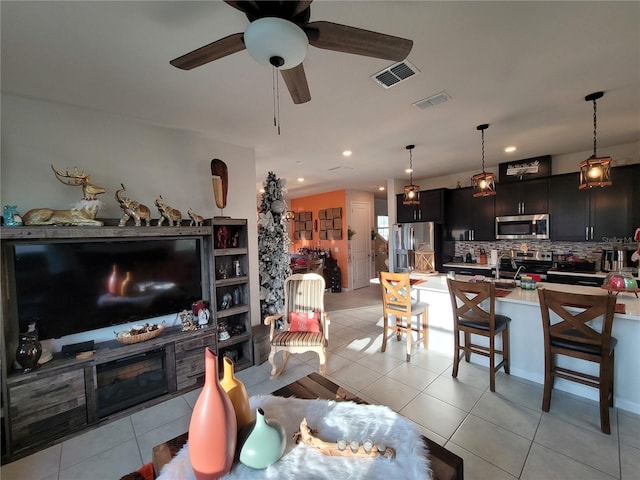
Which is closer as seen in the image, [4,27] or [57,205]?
[4,27]

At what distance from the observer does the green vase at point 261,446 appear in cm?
113

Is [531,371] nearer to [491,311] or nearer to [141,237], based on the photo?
[491,311]

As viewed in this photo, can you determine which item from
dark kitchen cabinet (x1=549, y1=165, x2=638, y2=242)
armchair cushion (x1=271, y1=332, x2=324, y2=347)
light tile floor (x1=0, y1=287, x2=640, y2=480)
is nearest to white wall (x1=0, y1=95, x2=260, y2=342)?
armchair cushion (x1=271, y1=332, x2=324, y2=347)

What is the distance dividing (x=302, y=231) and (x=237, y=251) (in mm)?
5059

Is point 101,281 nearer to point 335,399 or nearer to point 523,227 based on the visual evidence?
point 335,399

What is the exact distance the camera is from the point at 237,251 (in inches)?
120

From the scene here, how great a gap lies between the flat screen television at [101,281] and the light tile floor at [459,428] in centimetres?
90

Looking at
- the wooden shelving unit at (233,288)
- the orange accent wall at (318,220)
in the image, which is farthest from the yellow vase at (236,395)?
the orange accent wall at (318,220)

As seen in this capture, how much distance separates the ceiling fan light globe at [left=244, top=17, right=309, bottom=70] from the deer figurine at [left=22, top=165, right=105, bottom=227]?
1.97 meters

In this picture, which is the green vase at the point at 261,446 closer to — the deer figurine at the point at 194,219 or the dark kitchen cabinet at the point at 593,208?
the deer figurine at the point at 194,219

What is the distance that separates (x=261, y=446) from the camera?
1139mm

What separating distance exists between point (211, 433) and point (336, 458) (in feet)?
1.89

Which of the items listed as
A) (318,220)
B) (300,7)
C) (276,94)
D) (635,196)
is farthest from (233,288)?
(635,196)

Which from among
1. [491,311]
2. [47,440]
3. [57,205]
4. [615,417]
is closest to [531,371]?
[615,417]
